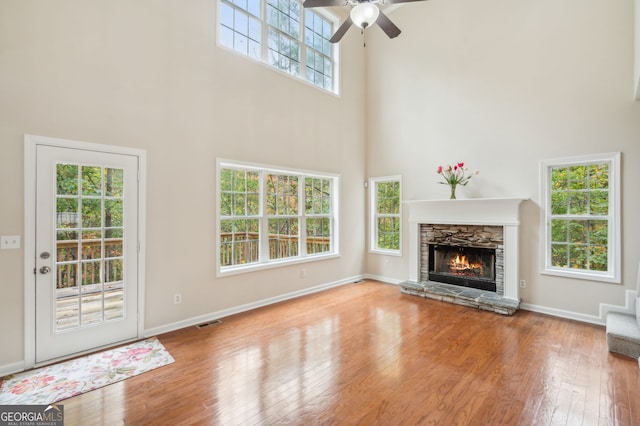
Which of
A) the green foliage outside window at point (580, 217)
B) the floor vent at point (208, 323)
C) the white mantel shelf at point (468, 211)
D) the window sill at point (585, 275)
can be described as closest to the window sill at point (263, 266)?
the floor vent at point (208, 323)

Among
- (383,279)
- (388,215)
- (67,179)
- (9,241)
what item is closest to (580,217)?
(388,215)

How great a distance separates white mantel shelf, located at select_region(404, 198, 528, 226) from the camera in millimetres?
4543

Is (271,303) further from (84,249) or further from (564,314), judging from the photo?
(564,314)

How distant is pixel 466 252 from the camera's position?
17.1ft

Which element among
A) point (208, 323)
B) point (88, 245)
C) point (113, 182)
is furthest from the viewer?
point (208, 323)

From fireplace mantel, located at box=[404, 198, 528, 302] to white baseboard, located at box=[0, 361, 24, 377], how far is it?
5.32m

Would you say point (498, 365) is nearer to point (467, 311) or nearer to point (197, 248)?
point (467, 311)

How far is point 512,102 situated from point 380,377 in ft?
14.6

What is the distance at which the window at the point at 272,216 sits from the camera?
14.6 ft

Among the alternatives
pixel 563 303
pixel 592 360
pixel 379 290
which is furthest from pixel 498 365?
pixel 379 290

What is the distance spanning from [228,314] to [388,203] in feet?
12.2

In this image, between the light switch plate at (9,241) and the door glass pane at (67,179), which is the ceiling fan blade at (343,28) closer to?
the door glass pane at (67,179)

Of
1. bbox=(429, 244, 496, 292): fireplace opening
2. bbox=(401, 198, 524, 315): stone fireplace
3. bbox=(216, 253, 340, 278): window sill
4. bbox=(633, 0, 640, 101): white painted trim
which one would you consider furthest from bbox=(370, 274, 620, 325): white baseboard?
bbox=(216, 253, 340, 278): window sill

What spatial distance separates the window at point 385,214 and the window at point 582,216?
2385 millimetres
